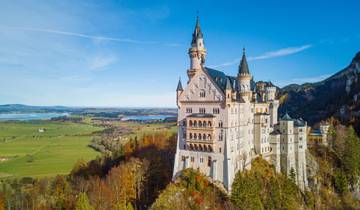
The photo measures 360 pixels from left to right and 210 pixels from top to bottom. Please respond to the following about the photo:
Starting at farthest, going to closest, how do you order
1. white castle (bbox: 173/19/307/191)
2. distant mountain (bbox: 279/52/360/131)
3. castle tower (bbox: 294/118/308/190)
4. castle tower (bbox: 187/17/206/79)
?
1. distant mountain (bbox: 279/52/360/131)
2. castle tower (bbox: 294/118/308/190)
3. castle tower (bbox: 187/17/206/79)
4. white castle (bbox: 173/19/307/191)

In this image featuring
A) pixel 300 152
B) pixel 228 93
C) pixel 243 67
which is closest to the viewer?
pixel 228 93

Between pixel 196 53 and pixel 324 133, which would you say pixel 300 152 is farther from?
pixel 196 53

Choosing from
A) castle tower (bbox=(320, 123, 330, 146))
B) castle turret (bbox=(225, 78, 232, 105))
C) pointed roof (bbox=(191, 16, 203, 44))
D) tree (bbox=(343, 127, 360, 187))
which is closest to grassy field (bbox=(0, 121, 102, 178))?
pointed roof (bbox=(191, 16, 203, 44))

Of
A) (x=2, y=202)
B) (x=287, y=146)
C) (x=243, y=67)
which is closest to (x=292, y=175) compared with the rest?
(x=287, y=146)

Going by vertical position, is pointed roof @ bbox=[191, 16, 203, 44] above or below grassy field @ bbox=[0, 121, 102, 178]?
above

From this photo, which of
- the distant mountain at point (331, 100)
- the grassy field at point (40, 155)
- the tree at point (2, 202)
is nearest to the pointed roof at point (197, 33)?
the tree at point (2, 202)

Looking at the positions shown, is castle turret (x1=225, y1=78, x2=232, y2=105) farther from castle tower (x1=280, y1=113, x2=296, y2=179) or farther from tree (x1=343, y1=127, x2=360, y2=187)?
tree (x1=343, y1=127, x2=360, y2=187)
